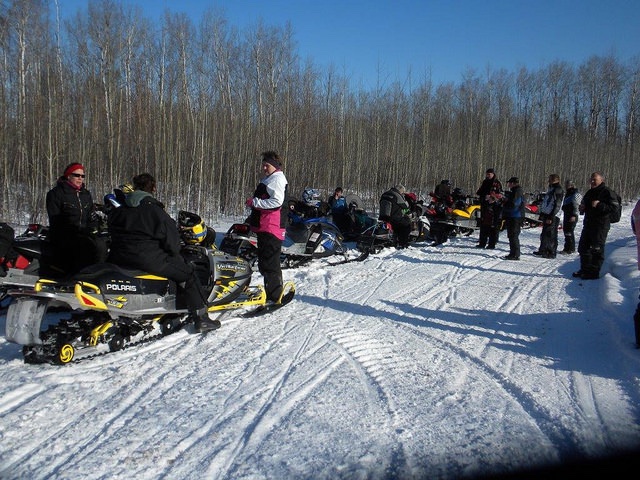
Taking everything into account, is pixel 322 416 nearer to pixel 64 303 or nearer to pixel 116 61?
pixel 64 303

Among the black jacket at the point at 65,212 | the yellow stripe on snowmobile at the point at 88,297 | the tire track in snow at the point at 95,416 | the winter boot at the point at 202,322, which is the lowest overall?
the tire track in snow at the point at 95,416

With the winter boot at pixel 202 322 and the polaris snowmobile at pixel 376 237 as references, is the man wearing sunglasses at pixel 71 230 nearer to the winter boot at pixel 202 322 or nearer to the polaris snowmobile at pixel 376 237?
the winter boot at pixel 202 322

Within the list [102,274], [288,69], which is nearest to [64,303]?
[102,274]

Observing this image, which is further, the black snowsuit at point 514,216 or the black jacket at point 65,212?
the black snowsuit at point 514,216

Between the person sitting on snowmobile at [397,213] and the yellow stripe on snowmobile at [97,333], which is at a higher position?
the person sitting on snowmobile at [397,213]

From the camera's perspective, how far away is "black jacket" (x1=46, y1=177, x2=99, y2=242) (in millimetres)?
5789

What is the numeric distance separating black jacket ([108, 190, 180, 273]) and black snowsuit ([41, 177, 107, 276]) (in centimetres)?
169

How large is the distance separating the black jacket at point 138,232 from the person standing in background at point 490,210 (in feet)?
26.6

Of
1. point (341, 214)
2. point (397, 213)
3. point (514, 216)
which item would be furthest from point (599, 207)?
point (341, 214)

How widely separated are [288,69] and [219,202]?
20.7ft

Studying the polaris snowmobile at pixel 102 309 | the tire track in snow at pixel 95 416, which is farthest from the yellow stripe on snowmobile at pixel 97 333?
the tire track in snow at pixel 95 416

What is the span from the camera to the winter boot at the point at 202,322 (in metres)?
4.65

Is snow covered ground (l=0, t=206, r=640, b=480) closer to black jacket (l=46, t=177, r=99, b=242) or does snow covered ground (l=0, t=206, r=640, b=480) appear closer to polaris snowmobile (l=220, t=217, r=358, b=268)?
black jacket (l=46, t=177, r=99, b=242)

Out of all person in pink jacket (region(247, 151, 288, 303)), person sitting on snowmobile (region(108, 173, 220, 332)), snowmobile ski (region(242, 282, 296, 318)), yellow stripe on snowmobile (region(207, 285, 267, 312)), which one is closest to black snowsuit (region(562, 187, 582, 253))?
snowmobile ski (region(242, 282, 296, 318))
